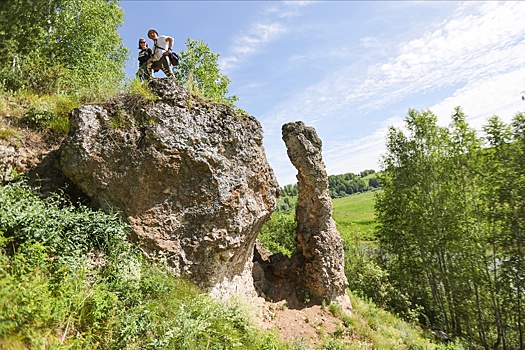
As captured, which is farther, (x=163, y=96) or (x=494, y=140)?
(x=494, y=140)

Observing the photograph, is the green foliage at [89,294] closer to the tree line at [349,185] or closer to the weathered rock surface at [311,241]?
the weathered rock surface at [311,241]

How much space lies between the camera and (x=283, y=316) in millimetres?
9148

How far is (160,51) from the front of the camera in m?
8.37

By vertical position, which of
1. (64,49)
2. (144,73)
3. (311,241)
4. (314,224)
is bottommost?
(311,241)

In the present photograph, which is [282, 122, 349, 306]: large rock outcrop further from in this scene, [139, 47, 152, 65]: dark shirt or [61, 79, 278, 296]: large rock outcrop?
[139, 47, 152, 65]: dark shirt

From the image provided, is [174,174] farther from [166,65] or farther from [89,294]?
[166,65]

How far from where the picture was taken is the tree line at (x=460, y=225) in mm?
12148

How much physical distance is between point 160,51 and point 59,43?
357 inches

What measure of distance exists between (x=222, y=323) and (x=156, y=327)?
1288 millimetres

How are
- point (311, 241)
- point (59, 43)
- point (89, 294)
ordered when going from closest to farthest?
1. point (89, 294)
2. point (311, 241)
3. point (59, 43)

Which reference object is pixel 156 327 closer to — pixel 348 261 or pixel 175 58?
pixel 175 58

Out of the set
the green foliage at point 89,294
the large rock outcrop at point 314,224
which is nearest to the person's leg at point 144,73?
the green foliage at point 89,294

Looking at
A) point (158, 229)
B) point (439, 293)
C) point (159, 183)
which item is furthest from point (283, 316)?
point (439, 293)

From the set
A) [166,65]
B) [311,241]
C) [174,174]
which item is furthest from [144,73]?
[311,241]
